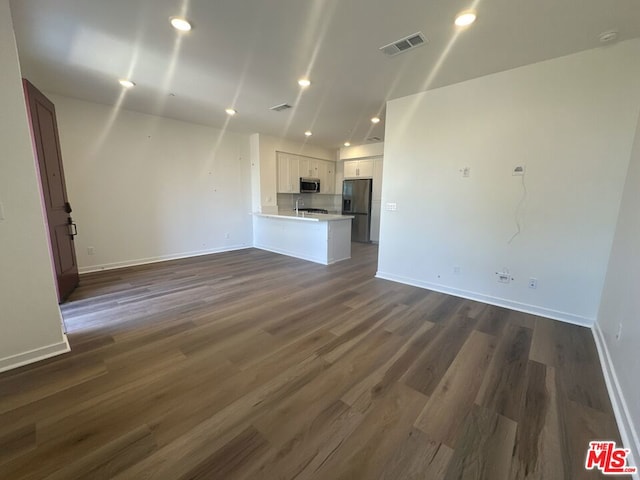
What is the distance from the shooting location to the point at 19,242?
2010 millimetres

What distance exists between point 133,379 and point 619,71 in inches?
191

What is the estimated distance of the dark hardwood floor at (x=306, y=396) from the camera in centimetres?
133

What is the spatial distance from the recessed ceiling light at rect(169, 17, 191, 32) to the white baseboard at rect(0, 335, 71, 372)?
112 inches

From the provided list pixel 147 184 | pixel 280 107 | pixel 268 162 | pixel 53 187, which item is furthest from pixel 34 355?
pixel 268 162

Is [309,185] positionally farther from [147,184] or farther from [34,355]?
[34,355]

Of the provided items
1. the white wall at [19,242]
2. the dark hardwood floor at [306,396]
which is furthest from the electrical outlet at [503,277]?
the white wall at [19,242]

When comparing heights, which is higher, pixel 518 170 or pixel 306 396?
pixel 518 170

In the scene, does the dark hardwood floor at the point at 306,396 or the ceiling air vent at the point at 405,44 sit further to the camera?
the ceiling air vent at the point at 405,44

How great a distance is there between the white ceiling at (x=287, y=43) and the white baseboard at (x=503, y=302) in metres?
2.63

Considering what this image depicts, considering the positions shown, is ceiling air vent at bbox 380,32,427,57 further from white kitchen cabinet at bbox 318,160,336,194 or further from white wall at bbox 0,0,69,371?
white kitchen cabinet at bbox 318,160,336,194

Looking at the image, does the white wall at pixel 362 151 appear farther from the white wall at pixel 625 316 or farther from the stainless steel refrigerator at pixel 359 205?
the white wall at pixel 625 316

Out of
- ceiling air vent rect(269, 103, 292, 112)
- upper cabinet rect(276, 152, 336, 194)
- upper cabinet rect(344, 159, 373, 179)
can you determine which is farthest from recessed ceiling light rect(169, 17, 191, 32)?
upper cabinet rect(344, 159, 373, 179)

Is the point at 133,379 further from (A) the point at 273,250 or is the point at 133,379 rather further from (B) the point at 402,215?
(A) the point at 273,250

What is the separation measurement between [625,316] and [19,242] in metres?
4.48
